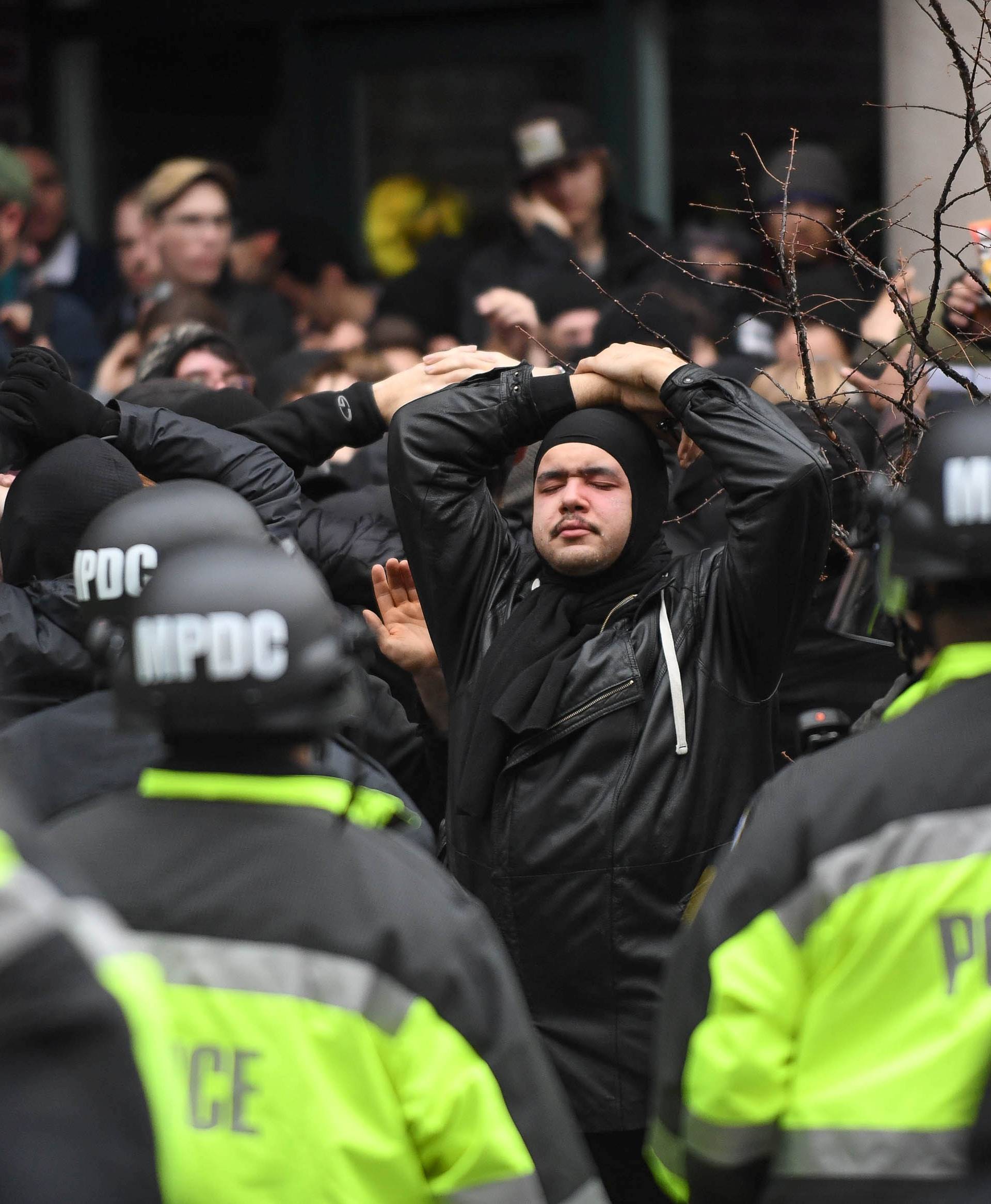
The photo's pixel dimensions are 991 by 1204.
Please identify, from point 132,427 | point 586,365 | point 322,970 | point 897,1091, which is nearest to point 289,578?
point 322,970

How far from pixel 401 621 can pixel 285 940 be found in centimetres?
251

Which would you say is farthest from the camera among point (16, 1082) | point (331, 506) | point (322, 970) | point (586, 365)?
point (331, 506)

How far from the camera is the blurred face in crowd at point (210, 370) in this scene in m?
6.44

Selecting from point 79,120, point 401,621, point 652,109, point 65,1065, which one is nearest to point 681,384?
point 401,621

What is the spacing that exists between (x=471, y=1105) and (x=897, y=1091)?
53cm

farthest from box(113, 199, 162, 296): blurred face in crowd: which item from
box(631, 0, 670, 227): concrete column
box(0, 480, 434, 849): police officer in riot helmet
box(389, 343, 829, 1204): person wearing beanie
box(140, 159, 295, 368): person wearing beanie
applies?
box(0, 480, 434, 849): police officer in riot helmet

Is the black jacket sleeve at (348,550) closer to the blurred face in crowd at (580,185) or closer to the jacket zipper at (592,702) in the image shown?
the jacket zipper at (592,702)

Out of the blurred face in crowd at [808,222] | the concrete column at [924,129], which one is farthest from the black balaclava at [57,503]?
the blurred face in crowd at [808,222]

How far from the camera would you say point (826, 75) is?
33.9ft

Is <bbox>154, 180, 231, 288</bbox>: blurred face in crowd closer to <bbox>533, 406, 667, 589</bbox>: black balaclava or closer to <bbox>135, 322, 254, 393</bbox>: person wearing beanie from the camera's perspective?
<bbox>135, 322, 254, 393</bbox>: person wearing beanie

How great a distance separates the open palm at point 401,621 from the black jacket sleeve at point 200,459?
0.27 meters

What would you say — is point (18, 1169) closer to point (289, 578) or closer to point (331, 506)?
point (289, 578)

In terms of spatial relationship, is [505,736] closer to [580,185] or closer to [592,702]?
[592,702]

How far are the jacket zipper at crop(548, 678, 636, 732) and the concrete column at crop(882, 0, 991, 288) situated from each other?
235cm
